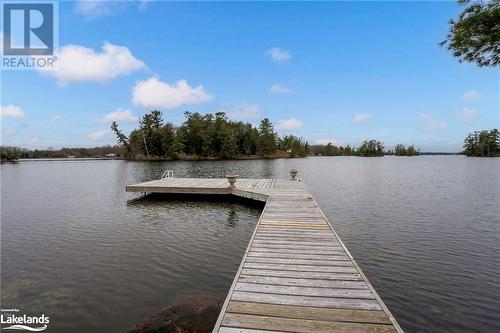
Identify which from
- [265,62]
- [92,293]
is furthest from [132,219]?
[265,62]

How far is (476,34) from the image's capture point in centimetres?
414

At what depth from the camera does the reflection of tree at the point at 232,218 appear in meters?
11.6

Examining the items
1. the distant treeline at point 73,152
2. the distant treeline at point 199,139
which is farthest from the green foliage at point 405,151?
the distant treeline at point 73,152

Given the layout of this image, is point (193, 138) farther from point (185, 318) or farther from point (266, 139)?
point (185, 318)

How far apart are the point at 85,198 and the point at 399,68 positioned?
28890 mm

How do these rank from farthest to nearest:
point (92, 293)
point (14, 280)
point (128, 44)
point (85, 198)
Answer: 1. point (128, 44)
2. point (85, 198)
3. point (14, 280)
4. point (92, 293)

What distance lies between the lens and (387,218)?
39.6 feet

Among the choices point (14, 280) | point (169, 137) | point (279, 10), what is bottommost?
point (14, 280)

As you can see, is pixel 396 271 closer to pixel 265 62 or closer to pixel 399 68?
pixel 399 68

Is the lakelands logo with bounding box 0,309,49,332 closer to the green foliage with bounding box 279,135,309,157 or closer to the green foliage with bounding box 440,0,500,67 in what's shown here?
the green foliage with bounding box 440,0,500,67

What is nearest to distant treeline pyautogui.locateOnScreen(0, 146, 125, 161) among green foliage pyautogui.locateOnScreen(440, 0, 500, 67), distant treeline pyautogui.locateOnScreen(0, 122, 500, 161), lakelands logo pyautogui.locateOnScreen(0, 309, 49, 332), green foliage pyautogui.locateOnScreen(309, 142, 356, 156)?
distant treeline pyautogui.locateOnScreen(0, 122, 500, 161)

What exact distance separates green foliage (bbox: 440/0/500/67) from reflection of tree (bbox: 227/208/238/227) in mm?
9020

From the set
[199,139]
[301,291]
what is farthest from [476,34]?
[199,139]

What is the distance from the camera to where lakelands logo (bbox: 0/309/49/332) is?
4797 millimetres
